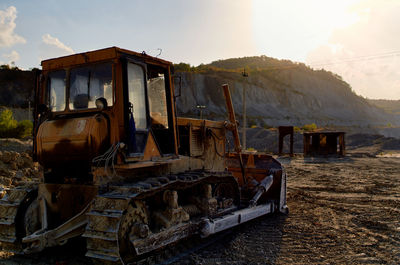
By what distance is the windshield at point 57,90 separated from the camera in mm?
5594

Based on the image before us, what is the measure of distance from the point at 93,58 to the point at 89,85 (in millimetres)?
390

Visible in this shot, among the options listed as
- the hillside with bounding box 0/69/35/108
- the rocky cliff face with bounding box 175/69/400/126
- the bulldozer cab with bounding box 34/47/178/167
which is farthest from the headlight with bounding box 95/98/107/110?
the hillside with bounding box 0/69/35/108

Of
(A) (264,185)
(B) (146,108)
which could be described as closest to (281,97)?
(A) (264,185)

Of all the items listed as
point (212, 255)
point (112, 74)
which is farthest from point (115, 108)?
point (212, 255)

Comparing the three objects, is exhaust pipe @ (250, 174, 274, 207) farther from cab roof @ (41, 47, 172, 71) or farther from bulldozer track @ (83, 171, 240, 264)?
cab roof @ (41, 47, 172, 71)

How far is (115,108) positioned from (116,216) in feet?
5.02

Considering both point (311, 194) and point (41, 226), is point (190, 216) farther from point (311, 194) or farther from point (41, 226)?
point (311, 194)

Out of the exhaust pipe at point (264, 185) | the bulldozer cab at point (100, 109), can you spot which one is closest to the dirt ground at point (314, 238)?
the exhaust pipe at point (264, 185)

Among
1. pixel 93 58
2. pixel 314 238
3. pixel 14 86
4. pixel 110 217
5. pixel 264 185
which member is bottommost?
pixel 314 238

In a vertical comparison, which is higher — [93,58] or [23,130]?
[93,58]

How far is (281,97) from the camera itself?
76.5 metres

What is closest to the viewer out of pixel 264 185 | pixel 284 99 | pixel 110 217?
pixel 110 217

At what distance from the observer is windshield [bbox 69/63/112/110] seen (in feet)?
17.1

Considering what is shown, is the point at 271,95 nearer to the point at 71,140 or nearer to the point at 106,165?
the point at 71,140
